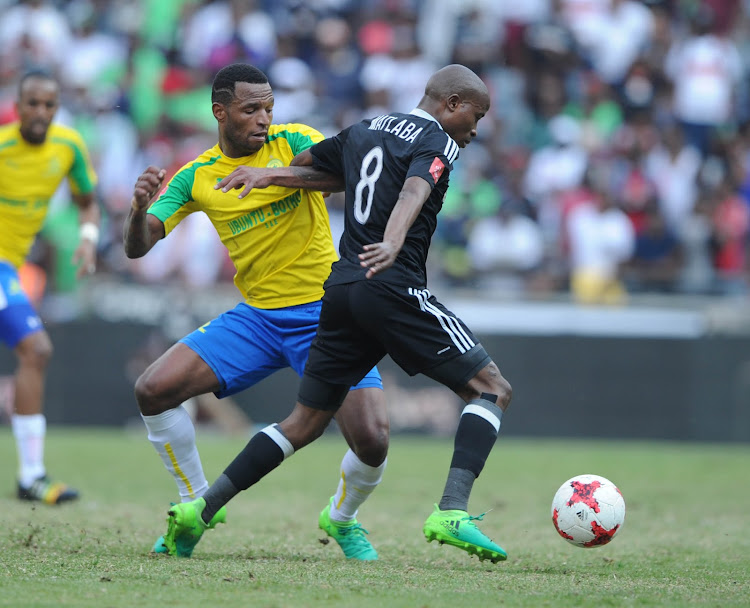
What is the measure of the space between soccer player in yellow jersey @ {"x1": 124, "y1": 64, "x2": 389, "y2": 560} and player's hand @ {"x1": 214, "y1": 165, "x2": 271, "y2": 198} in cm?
28

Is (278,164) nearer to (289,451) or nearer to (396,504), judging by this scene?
(289,451)

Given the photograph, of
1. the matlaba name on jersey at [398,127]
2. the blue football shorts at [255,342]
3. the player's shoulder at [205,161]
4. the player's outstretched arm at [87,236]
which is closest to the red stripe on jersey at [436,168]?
the matlaba name on jersey at [398,127]

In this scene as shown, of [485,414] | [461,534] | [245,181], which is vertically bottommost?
[461,534]

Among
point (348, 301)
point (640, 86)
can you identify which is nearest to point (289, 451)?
point (348, 301)

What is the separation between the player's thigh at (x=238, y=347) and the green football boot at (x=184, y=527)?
70 cm

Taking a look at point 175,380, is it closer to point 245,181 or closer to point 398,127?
point 245,181

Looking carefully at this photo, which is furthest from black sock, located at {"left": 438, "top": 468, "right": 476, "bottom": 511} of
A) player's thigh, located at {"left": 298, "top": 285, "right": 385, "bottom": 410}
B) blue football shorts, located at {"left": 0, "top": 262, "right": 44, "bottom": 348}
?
blue football shorts, located at {"left": 0, "top": 262, "right": 44, "bottom": 348}

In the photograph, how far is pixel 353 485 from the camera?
6.36 metres

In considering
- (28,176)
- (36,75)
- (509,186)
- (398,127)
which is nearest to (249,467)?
(398,127)

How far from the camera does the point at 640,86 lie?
1703cm

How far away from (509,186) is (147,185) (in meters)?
10.5

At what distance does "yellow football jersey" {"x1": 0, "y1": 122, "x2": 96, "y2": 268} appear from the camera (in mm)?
8867

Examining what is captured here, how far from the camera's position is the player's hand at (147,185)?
580 cm

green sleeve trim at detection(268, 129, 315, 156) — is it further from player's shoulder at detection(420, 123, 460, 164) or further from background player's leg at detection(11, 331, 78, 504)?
background player's leg at detection(11, 331, 78, 504)
